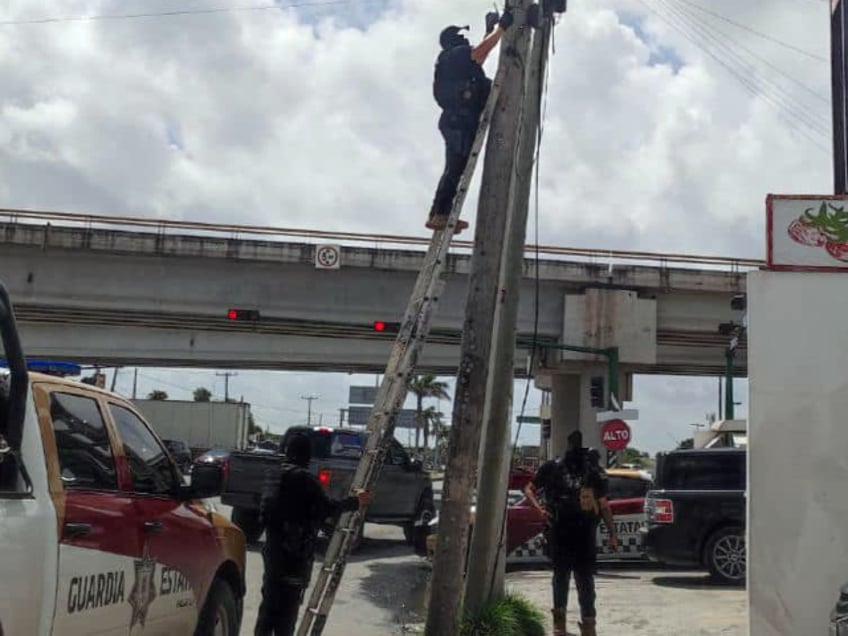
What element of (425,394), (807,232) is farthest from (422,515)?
(425,394)

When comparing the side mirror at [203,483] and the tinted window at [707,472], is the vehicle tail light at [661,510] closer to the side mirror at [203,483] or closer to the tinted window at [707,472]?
the tinted window at [707,472]

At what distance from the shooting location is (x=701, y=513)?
12688 mm

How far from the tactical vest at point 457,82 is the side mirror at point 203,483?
371 centimetres

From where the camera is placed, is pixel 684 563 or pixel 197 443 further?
pixel 197 443

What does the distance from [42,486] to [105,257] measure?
2296 centimetres

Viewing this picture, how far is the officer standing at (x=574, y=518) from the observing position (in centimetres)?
799

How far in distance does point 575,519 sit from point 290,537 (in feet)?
9.45

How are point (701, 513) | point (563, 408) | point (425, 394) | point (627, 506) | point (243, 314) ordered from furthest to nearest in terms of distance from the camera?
point (425, 394)
point (563, 408)
point (243, 314)
point (627, 506)
point (701, 513)

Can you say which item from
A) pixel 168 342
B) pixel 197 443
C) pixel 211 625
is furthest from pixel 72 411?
pixel 197 443

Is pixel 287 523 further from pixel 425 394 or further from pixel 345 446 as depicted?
pixel 425 394

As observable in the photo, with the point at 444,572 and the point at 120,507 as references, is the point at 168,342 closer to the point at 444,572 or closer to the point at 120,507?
the point at 444,572

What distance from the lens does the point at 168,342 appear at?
32.9 m

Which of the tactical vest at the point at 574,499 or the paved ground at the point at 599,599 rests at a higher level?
the tactical vest at the point at 574,499

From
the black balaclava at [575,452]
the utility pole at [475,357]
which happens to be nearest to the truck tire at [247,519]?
the black balaclava at [575,452]
